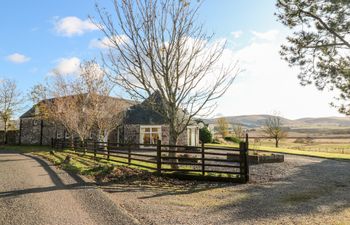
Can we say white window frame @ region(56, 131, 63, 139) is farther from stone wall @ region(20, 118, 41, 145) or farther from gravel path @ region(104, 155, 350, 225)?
gravel path @ region(104, 155, 350, 225)

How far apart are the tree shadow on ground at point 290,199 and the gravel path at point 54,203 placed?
287cm

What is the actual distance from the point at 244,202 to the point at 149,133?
22.7 meters

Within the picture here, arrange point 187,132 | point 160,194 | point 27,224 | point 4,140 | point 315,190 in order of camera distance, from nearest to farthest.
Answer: point 27,224 < point 160,194 < point 315,190 < point 187,132 < point 4,140

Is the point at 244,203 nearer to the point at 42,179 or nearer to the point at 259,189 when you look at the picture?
the point at 259,189

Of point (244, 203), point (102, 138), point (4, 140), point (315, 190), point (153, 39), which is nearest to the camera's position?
point (244, 203)

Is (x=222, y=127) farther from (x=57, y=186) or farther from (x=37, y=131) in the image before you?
(x=57, y=186)

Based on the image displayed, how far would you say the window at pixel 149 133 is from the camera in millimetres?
31219

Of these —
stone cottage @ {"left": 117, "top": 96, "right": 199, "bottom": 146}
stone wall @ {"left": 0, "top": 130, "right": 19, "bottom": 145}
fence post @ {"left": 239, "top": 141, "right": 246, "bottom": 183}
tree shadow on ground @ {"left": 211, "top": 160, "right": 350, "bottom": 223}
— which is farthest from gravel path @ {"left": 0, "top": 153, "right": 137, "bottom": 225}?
stone wall @ {"left": 0, "top": 130, "right": 19, "bottom": 145}

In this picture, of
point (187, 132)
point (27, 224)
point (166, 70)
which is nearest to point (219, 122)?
point (187, 132)

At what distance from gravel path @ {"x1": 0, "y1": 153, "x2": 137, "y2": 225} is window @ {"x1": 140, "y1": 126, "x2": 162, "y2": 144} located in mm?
19058

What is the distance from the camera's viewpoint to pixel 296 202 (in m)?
9.16

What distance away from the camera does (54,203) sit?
8.22 m

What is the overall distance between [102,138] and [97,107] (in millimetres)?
4371

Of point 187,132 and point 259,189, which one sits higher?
point 187,132
